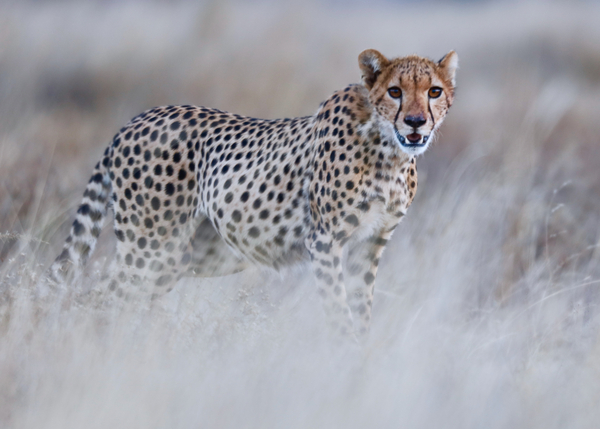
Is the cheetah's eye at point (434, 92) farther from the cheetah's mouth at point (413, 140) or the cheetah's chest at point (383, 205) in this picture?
the cheetah's chest at point (383, 205)

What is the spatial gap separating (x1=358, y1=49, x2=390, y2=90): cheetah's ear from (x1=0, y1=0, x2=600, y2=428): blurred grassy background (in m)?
1.15

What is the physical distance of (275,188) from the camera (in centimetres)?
360

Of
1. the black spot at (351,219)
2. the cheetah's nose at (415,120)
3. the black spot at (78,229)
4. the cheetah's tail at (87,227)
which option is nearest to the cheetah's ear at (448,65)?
the cheetah's nose at (415,120)

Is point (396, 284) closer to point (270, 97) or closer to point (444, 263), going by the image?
point (444, 263)

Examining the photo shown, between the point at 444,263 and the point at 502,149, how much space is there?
2.36 m

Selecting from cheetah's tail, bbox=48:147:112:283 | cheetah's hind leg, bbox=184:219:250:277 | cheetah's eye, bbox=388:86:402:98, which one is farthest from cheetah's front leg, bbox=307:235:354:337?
cheetah's tail, bbox=48:147:112:283

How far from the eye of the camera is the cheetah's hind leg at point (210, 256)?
3963 mm

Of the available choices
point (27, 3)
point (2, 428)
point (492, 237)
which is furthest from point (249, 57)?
point (2, 428)

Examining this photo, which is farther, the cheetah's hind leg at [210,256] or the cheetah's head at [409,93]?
the cheetah's hind leg at [210,256]

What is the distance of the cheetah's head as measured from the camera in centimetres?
306

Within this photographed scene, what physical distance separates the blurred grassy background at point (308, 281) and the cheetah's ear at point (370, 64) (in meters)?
1.15

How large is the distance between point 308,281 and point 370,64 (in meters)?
1.27

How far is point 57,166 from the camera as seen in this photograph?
5727mm

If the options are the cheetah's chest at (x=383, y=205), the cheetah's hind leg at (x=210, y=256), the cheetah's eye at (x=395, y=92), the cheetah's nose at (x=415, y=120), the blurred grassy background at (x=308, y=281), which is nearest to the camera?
the blurred grassy background at (x=308, y=281)
